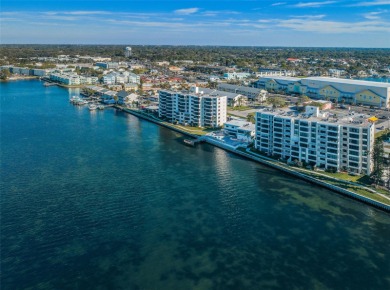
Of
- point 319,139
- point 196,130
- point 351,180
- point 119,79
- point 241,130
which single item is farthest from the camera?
point 119,79

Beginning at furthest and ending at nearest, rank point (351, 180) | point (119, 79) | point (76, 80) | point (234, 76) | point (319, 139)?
point (234, 76)
point (76, 80)
point (119, 79)
point (319, 139)
point (351, 180)

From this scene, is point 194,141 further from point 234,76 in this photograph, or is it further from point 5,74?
point 5,74

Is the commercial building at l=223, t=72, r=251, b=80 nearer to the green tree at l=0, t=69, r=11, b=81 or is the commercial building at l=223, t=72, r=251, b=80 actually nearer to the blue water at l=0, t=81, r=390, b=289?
the green tree at l=0, t=69, r=11, b=81

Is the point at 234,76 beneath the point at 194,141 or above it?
above

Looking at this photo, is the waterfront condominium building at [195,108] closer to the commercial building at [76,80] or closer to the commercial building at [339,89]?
the commercial building at [339,89]

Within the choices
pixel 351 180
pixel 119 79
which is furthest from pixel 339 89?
pixel 119 79

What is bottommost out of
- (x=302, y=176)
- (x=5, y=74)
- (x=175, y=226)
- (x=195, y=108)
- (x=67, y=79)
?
(x=175, y=226)

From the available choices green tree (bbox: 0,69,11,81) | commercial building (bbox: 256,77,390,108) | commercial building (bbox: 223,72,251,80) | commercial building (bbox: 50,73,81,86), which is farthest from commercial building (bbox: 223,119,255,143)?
green tree (bbox: 0,69,11,81)

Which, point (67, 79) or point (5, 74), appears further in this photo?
point (5, 74)
